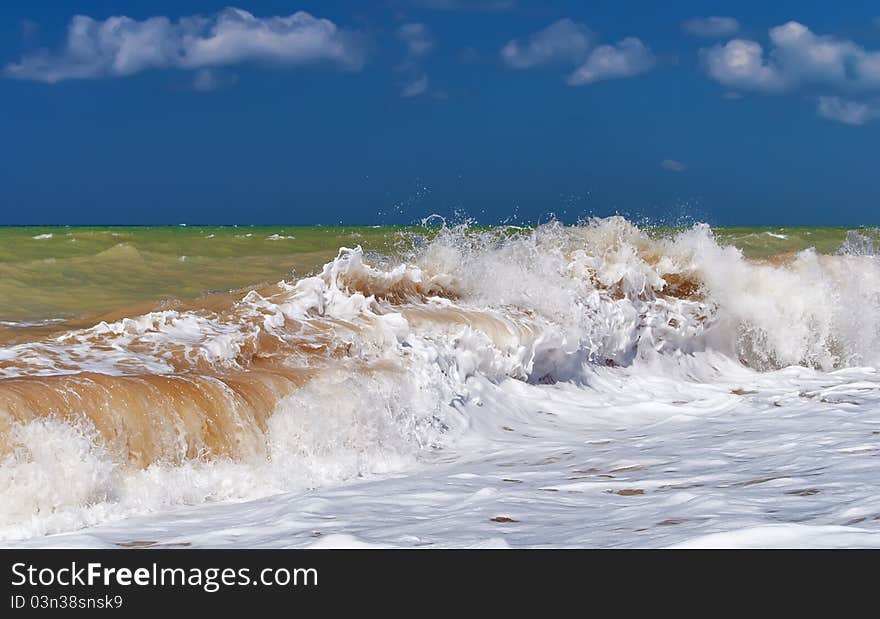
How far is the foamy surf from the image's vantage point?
4.32 metres

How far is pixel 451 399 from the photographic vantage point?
6730 mm

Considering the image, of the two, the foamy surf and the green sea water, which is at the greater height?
the green sea water

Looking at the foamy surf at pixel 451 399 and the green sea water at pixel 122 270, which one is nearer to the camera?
the foamy surf at pixel 451 399

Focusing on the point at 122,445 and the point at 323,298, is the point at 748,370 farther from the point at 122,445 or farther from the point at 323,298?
the point at 122,445

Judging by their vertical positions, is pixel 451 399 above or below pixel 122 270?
below

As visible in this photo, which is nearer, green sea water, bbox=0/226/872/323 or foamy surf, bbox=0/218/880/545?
foamy surf, bbox=0/218/880/545

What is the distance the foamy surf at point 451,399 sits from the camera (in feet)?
14.2

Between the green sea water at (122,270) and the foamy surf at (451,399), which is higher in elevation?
the green sea water at (122,270)

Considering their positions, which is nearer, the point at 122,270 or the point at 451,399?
the point at 451,399
